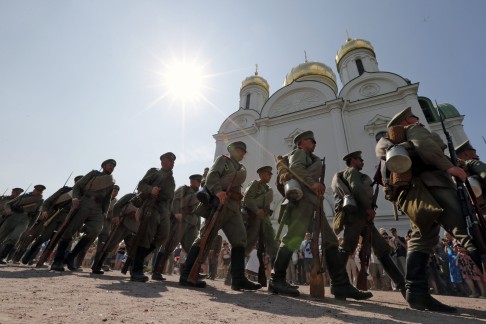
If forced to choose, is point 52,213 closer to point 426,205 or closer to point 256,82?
point 426,205

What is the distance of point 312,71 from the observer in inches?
990

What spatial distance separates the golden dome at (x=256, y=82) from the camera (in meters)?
27.9

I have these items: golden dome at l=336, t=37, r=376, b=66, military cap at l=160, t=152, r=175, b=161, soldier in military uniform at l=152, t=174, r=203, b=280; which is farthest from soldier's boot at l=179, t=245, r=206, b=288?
golden dome at l=336, t=37, r=376, b=66

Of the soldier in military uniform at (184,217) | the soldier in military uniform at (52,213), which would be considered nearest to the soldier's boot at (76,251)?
the soldier in military uniform at (52,213)

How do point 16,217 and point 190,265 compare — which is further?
point 16,217

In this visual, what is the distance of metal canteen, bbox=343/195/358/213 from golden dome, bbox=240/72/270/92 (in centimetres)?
2541

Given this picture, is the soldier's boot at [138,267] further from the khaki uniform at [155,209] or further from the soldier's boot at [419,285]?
the soldier's boot at [419,285]

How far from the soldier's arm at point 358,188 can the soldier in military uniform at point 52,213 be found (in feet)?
20.9

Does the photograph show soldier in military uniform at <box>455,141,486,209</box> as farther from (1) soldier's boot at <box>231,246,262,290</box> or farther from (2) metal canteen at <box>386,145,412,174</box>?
(1) soldier's boot at <box>231,246,262,290</box>

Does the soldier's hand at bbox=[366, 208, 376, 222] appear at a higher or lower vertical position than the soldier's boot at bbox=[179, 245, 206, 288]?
higher

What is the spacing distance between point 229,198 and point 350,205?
5.65 feet

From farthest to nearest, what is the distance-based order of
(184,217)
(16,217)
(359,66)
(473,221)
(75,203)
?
(359,66)
(16,217)
(184,217)
(75,203)
(473,221)

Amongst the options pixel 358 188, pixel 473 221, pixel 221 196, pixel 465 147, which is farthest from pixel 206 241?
pixel 465 147

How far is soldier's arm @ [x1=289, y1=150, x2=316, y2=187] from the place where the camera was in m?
3.61
